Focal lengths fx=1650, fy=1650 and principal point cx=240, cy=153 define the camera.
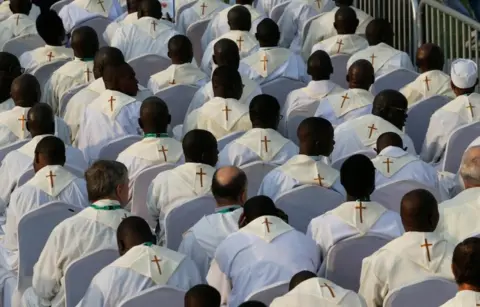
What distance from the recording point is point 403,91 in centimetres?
1442

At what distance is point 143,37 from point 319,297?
7675mm

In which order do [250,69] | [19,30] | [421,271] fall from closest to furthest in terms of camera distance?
[421,271], [250,69], [19,30]

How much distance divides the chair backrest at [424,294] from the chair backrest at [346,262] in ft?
2.52

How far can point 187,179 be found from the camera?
1174cm

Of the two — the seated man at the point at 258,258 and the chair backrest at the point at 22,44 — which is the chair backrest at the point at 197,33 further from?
the seated man at the point at 258,258

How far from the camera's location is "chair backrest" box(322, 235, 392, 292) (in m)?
10.2

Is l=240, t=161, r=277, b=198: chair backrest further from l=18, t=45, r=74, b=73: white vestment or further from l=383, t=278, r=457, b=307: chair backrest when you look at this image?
l=18, t=45, r=74, b=73: white vestment

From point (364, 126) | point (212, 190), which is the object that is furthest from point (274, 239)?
point (364, 126)

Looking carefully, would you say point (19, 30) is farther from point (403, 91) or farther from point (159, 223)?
point (159, 223)

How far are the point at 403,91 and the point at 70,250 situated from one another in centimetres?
462

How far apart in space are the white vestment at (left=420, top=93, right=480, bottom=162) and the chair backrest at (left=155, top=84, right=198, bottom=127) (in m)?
2.28

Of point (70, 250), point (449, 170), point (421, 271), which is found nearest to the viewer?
point (421, 271)

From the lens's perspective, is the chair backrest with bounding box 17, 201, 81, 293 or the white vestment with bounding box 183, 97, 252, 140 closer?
the chair backrest with bounding box 17, 201, 81, 293

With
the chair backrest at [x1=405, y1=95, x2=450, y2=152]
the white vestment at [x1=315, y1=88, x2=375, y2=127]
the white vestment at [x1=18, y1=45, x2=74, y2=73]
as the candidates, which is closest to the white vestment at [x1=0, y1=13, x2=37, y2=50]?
the white vestment at [x1=18, y1=45, x2=74, y2=73]
